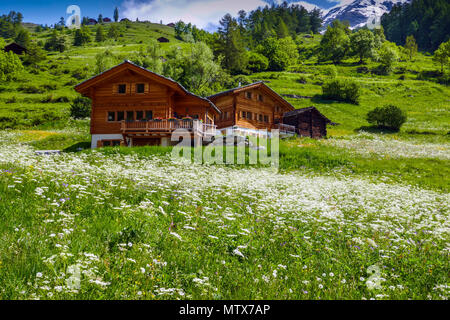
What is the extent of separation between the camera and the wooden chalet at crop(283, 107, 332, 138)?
5172 cm

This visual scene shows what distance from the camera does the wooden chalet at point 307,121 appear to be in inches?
2036

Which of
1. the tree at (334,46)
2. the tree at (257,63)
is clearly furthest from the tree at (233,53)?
the tree at (334,46)

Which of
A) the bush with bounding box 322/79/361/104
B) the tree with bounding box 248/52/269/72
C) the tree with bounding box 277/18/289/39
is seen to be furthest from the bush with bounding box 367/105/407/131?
the tree with bounding box 277/18/289/39

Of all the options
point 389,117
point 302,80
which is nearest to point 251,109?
point 389,117

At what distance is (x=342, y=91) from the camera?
79.3m

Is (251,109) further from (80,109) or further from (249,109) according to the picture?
(80,109)

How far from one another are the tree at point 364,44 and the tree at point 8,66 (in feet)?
420

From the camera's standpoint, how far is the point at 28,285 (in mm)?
3576

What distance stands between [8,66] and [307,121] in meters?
73.5

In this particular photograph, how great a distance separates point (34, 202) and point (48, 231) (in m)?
1.77

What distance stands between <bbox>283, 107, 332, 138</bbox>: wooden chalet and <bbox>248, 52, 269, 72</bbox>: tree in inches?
2521

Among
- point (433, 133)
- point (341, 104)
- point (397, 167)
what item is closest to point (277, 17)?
point (341, 104)

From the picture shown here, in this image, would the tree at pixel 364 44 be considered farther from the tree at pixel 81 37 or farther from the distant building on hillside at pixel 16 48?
the tree at pixel 81 37
